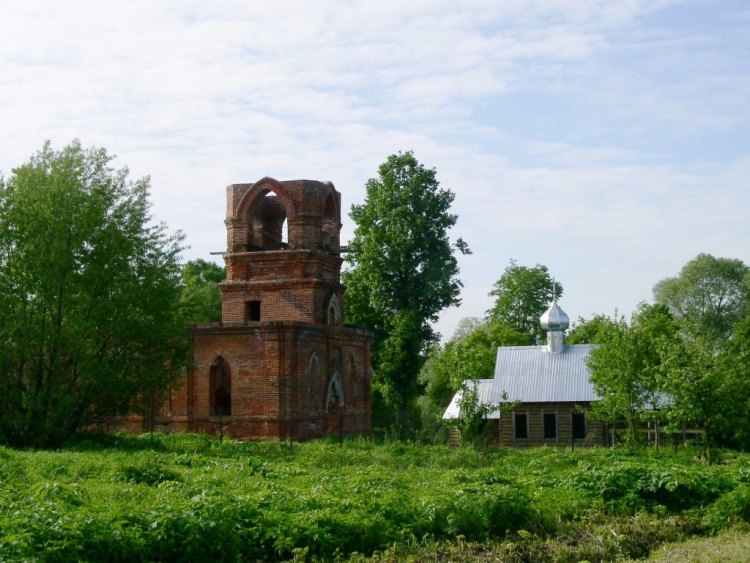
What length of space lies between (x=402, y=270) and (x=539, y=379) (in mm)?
8660

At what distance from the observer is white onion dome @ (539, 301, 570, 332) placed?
36.7m

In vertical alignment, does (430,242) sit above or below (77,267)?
above

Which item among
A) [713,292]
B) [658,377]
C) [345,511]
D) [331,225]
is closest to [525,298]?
[713,292]

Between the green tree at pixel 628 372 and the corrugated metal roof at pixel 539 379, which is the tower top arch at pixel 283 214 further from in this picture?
the green tree at pixel 628 372

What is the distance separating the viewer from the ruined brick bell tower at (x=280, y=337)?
96.6 ft

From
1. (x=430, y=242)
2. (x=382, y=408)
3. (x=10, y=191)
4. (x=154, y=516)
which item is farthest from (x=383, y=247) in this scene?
(x=154, y=516)

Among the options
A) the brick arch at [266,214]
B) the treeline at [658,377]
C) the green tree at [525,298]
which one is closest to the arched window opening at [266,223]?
the brick arch at [266,214]

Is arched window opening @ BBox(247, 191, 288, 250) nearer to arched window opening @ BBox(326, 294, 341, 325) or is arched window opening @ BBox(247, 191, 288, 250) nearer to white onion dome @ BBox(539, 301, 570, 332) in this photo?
arched window opening @ BBox(326, 294, 341, 325)

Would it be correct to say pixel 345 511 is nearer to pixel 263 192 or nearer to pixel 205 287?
pixel 263 192

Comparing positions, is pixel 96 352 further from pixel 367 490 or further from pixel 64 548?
pixel 64 548

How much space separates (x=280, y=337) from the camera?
29500mm

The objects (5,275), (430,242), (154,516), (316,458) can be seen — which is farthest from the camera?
(430,242)

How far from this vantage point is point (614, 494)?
586 inches

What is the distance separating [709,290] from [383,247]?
109 ft
